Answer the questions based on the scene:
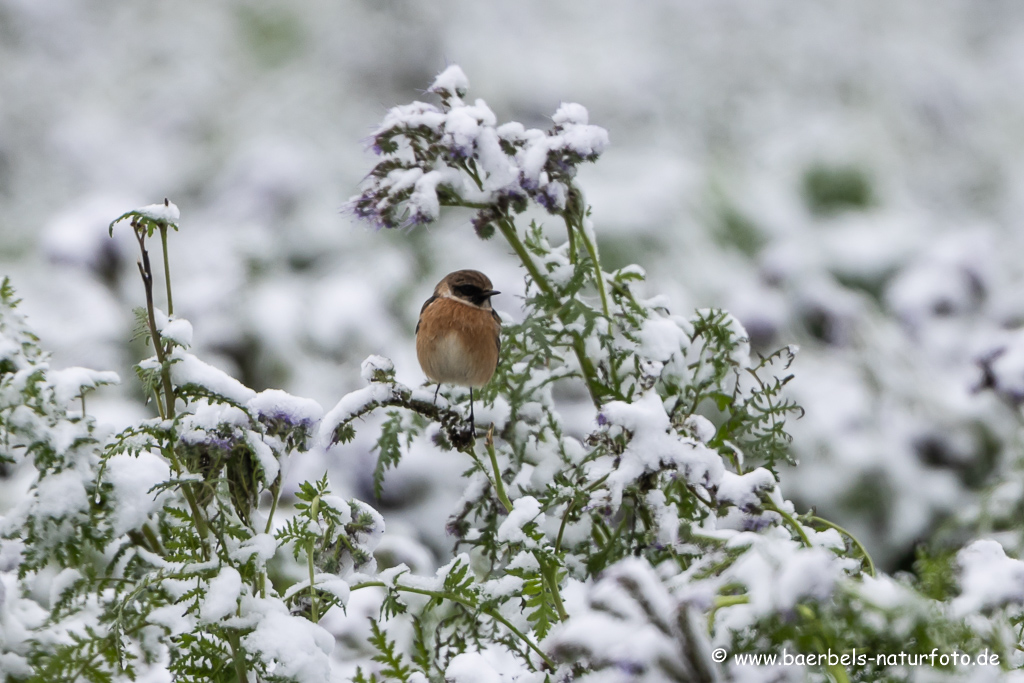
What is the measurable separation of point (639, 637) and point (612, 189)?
13.3 ft

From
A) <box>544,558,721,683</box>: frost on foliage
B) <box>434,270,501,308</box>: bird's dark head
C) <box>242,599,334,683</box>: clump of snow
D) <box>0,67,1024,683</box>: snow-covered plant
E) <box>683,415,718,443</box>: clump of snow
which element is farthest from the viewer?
<box>434,270,501,308</box>: bird's dark head

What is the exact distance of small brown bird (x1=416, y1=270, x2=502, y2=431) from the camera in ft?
4.89

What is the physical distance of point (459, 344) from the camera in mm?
1518

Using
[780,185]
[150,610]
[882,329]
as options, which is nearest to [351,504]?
[150,610]

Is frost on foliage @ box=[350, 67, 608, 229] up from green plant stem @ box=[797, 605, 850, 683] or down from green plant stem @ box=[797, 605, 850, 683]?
up

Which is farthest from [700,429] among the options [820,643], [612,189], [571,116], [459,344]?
[612,189]

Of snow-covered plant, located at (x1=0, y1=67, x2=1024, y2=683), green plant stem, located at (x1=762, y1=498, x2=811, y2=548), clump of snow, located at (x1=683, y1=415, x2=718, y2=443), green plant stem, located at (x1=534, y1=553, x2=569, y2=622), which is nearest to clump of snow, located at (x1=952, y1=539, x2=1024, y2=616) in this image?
snow-covered plant, located at (x1=0, y1=67, x2=1024, y2=683)

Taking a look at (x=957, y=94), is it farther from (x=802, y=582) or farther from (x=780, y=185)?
(x=802, y=582)

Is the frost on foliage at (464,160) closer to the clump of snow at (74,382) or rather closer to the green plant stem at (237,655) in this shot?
the clump of snow at (74,382)

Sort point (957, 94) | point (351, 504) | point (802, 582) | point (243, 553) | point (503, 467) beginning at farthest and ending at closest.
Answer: point (957, 94)
point (503, 467)
point (351, 504)
point (243, 553)
point (802, 582)

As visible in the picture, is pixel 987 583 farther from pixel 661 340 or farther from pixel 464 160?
pixel 464 160

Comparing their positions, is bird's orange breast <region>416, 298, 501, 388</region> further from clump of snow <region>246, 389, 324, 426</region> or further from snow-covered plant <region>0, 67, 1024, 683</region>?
clump of snow <region>246, 389, 324, 426</region>

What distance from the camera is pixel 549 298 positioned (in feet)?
3.47

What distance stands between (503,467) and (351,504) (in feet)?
0.75
